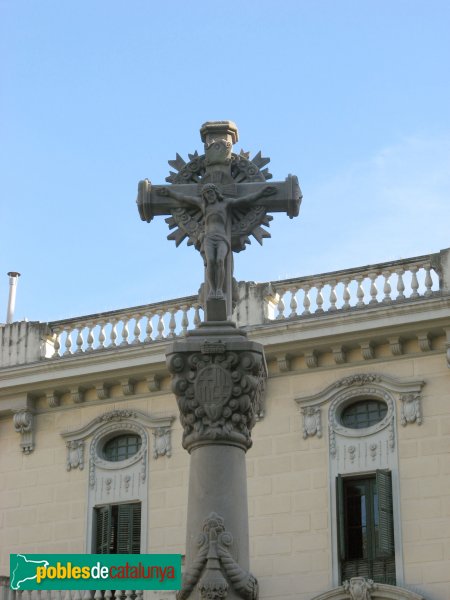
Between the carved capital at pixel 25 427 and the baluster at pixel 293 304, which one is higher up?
the baluster at pixel 293 304

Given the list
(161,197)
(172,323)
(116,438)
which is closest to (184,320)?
(172,323)

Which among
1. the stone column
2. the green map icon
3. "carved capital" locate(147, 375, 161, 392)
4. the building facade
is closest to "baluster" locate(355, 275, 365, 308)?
the building facade

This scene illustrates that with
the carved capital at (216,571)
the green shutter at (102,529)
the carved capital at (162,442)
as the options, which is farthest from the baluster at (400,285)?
the carved capital at (216,571)

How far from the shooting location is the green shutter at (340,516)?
24062mm

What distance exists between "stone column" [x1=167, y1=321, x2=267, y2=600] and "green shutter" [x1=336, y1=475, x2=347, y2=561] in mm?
12009

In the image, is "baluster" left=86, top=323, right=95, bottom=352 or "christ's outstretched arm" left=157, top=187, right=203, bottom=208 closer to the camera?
"christ's outstretched arm" left=157, top=187, right=203, bottom=208

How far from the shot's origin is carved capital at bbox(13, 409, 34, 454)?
90.3ft

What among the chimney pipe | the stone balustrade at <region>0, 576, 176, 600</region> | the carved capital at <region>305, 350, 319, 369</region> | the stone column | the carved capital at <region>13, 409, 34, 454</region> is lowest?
the stone column

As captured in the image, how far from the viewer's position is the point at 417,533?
23641mm

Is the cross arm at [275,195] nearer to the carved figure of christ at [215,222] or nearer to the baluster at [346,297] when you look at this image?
the carved figure of christ at [215,222]

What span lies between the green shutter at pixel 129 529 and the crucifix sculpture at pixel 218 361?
43.4ft

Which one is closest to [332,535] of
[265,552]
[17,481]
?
[265,552]

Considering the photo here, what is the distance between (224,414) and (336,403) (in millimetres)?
13130

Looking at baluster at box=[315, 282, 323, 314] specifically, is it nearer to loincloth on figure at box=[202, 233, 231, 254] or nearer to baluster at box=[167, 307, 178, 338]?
baluster at box=[167, 307, 178, 338]
